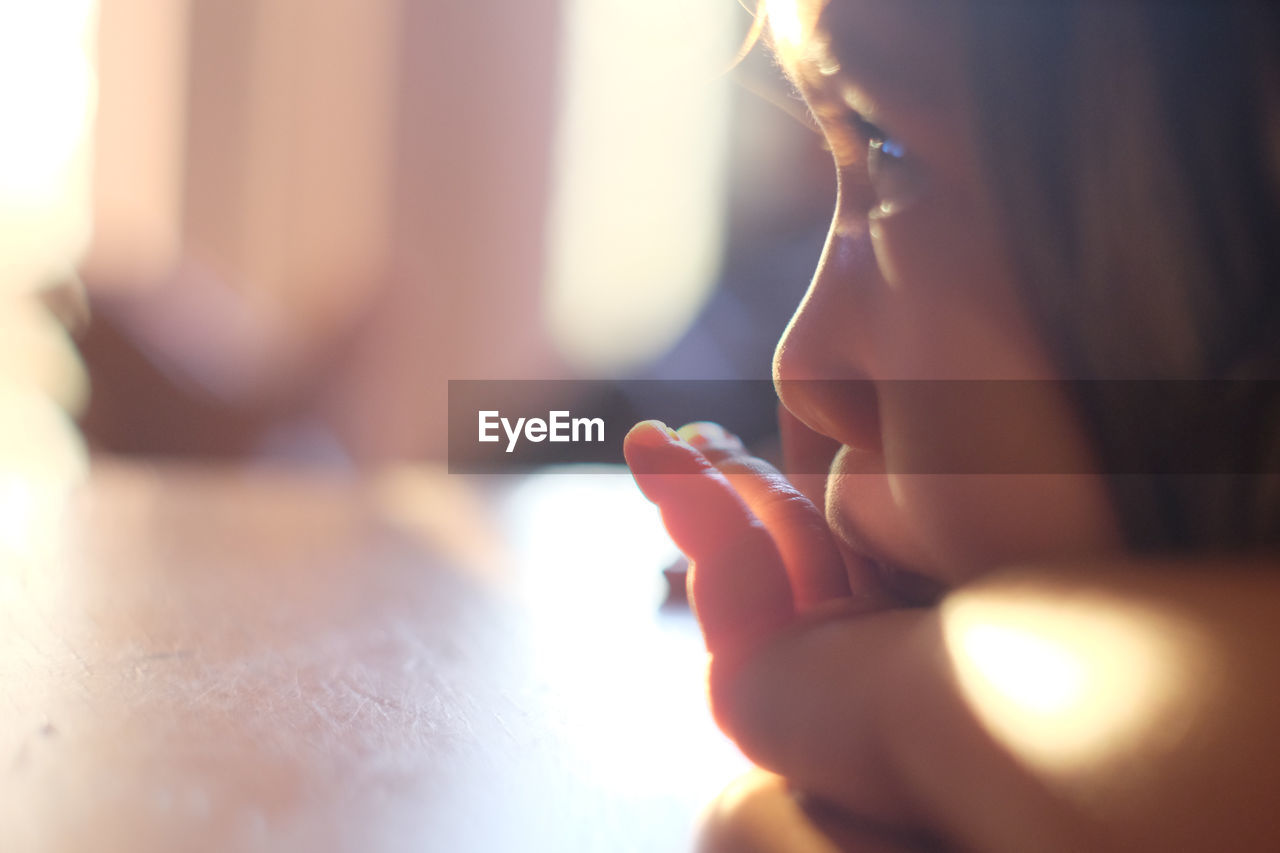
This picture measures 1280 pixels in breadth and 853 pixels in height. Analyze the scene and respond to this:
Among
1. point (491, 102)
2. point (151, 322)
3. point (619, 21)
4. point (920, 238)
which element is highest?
point (619, 21)

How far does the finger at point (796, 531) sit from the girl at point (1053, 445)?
24 mm

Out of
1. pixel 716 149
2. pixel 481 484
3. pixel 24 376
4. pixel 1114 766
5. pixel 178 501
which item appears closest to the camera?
pixel 1114 766

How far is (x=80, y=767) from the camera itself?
0.25 m

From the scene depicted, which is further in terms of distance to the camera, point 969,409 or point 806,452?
point 806,452

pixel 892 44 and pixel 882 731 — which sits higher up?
pixel 892 44

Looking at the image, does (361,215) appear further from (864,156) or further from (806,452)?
(864,156)

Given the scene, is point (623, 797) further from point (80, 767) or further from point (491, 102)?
point (491, 102)

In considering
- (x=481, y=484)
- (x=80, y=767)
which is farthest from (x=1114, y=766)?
(x=481, y=484)

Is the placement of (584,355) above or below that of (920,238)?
below

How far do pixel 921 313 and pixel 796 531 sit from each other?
3.8 inches

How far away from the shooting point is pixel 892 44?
0.28 meters

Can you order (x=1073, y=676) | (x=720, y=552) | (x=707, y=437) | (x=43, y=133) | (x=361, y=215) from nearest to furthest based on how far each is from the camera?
1. (x=1073, y=676)
2. (x=720, y=552)
3. (x=707, y=437)
4. (x=43, y=133)
5. (x=361, y=215)

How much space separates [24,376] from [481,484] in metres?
0.84

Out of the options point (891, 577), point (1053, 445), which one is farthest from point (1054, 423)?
point (891, 577)
